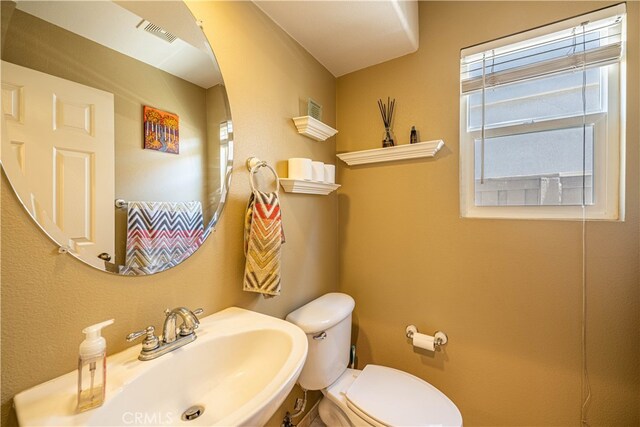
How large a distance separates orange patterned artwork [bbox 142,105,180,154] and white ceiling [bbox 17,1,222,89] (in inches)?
6.0

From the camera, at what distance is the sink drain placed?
0.66 m

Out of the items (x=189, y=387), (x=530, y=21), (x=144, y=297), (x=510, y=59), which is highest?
(x=530, y=21)

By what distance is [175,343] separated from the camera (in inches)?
27.4

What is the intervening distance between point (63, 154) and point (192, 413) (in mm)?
728

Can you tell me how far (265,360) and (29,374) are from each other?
0.53m

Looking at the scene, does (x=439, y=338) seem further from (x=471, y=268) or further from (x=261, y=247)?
(x=261, y=247)

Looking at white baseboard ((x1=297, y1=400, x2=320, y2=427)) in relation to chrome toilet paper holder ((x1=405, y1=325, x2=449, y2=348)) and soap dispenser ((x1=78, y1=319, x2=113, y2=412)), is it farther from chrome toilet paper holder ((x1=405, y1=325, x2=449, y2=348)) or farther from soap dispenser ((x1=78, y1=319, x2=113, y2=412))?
soap dispenser ((x1=78, y1=319, x2=113, y2=412))

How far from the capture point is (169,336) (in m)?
0.70

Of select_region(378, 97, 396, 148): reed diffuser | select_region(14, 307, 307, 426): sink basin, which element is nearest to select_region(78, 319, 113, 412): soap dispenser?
select_region(14, 307, 307, 426): sink basin

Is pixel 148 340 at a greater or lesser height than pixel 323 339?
greater

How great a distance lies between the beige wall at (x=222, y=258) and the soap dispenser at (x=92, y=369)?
0.15 metres

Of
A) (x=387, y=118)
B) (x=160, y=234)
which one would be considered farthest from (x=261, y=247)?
(x=387, y=118)

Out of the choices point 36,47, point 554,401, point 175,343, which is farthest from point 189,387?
point 554,401

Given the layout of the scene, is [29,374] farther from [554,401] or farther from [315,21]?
[554,401]
